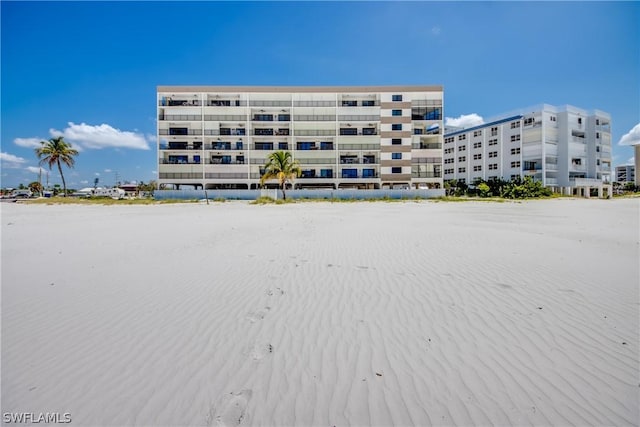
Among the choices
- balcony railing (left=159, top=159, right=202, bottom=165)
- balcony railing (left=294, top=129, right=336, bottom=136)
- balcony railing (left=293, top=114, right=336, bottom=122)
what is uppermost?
balcony railing (left=293, top=114, right=336, bottom=122)

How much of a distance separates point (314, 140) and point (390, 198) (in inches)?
856

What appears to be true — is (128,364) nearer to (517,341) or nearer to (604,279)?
(517,341)

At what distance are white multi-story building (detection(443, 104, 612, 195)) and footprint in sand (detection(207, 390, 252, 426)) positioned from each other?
7002cm

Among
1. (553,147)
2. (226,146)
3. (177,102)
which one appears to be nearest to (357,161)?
(226,146)

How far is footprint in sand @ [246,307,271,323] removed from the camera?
4.49 m

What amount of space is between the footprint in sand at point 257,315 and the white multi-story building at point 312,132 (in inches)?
2086

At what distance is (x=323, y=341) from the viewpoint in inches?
151

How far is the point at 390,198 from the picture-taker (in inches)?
1821

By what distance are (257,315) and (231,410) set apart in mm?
2000

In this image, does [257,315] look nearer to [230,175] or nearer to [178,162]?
[230,175]

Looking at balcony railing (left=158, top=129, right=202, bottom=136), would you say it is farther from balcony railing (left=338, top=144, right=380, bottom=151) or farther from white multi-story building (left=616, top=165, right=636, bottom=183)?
white multi-story building (left=616, top=165, right=636, bottom=183)

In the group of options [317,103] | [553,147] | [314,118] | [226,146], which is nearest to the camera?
[226,146]

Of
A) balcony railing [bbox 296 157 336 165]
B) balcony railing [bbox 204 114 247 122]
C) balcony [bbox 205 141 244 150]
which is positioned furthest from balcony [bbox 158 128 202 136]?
balcony railing [bbox 296 157 336 165]

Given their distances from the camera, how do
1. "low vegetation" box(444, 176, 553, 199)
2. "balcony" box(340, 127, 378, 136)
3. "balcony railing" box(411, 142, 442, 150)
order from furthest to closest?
1. "balcony" box(340, 127, 378, 136)
2. "balcony railing" box(411, 142, 442, 150)
3. "low vegetation" box(444, 176, 553, 199)
